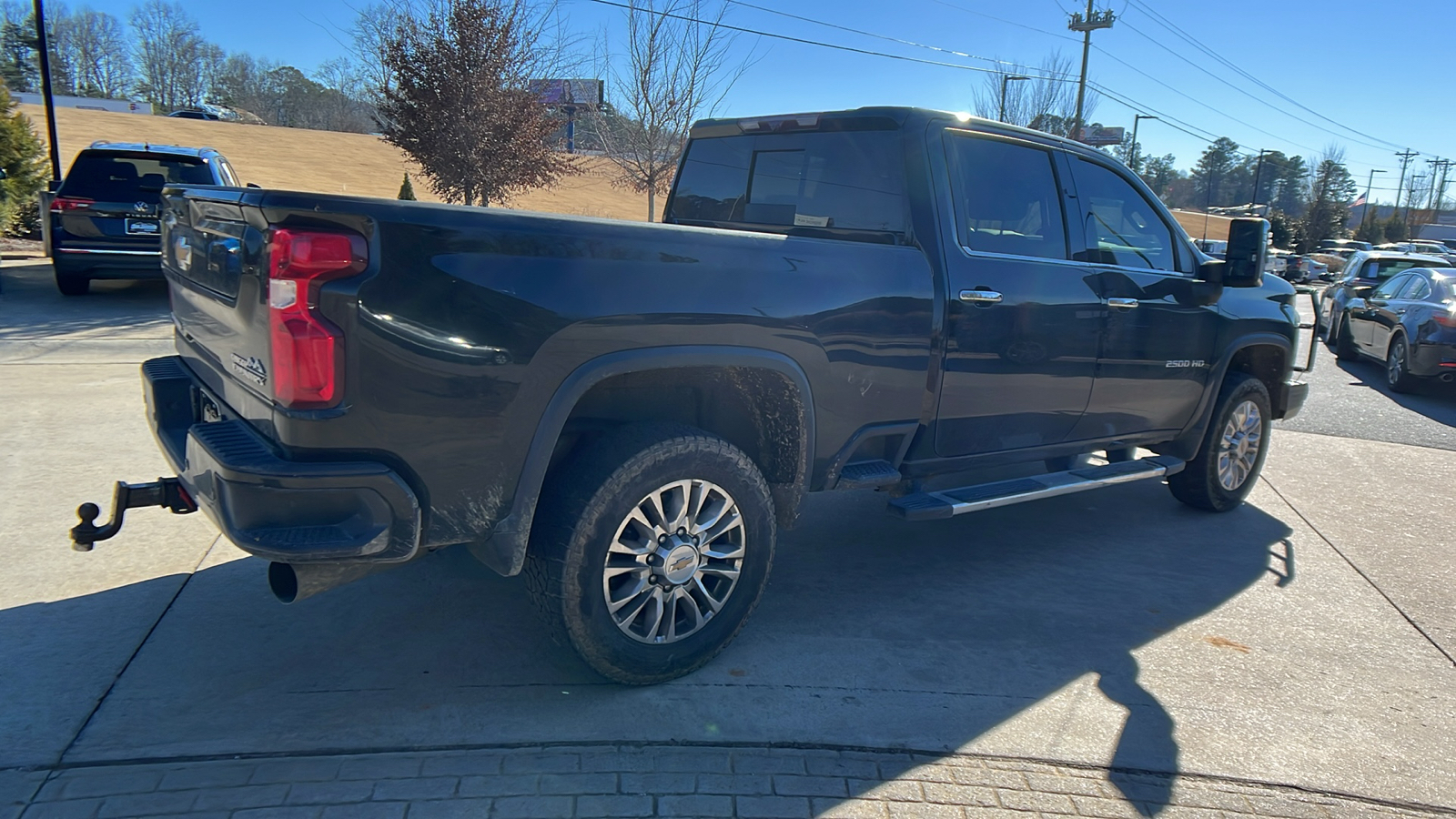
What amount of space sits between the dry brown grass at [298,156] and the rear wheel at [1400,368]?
33.0 metres

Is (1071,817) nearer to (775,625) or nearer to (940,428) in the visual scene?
(775,625)

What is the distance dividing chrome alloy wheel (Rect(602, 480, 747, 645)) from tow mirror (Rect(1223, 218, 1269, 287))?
3.37 meters

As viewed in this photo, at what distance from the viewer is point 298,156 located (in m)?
50.3

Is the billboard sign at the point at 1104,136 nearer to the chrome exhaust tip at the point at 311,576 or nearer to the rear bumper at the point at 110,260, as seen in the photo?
the rear bumper at the point at 110,260

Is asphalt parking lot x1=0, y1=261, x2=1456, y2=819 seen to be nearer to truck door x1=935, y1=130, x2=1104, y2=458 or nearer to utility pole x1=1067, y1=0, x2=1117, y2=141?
truck door x1=935, y1=130, x2=1104, y2=458

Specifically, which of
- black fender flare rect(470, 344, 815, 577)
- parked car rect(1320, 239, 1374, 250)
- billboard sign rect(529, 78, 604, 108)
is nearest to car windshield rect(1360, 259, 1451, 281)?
billboard sign rect(529, 78, 604, 108)

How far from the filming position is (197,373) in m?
3.44

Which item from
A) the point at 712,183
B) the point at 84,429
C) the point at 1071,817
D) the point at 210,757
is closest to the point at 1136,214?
the point at 712,183

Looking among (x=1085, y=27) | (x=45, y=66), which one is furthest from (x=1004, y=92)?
(x=45, y=66)

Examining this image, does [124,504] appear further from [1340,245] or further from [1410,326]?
[1340,245]

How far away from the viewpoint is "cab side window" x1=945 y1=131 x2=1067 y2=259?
413cm

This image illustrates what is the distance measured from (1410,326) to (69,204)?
15000mm

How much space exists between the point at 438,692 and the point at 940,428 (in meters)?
2.30

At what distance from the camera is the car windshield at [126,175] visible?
33.0 ft
